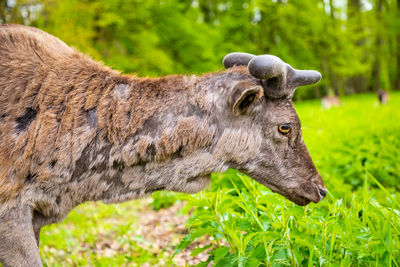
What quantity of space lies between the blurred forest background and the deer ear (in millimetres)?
8178

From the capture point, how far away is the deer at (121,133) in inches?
107

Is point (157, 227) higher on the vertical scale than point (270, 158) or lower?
lower

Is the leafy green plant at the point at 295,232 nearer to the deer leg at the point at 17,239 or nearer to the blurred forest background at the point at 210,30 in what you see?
the deer leg at the point at 17,239

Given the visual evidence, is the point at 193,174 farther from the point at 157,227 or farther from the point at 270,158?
the point at 157,227

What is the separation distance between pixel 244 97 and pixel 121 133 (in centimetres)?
90

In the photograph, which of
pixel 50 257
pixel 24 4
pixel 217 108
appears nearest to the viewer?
pixel 217 108

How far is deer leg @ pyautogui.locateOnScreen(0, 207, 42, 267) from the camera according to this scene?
2.67m

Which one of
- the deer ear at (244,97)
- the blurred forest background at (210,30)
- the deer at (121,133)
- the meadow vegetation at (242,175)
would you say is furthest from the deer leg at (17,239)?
the blurred forest background at (210,30)

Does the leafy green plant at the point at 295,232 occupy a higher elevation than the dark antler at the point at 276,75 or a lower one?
lower

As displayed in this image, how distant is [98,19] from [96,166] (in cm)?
1601

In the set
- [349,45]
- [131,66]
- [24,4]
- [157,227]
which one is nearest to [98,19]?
[131,66]

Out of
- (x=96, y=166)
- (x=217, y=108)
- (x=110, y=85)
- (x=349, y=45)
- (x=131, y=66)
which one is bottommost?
(x=349, y=45)

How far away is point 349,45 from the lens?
1374 inches

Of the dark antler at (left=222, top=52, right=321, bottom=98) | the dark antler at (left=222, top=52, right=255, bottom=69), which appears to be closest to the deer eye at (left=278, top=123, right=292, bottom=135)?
the dark antler at (left=222, top=52, right=321, bottom=98)
